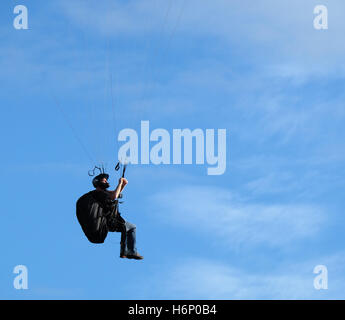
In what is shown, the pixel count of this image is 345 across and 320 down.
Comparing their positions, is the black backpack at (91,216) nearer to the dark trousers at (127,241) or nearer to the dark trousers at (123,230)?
the dark trousers at (123,230)

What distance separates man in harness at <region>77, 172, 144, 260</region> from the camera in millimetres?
31406

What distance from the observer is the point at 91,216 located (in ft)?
103

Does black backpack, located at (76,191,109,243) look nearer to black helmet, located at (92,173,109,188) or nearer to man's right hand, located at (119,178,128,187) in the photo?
black helmet, located at (92,173,109,188)

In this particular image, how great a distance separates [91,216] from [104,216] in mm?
444

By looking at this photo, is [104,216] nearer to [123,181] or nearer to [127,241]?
[127,241]

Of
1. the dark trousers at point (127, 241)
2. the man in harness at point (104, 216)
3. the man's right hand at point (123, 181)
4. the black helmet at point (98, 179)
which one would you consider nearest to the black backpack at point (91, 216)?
the man in harness at point (104, 216)

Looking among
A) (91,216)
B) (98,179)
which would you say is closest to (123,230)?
(91,216)

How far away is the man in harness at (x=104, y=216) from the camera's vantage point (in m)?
31.4

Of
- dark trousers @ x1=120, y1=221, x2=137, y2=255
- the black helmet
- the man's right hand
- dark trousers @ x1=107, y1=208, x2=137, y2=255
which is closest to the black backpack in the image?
dark trousers @ x1=107, y1=208, x2=137, y2=255
